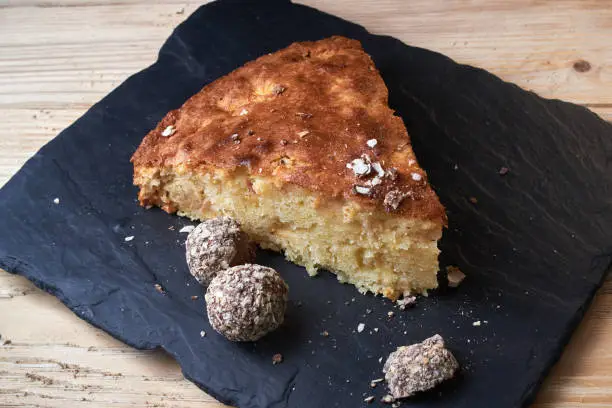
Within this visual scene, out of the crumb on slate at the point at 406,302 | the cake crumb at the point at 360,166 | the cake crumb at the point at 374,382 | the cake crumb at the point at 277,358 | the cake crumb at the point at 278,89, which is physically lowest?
the cake crumb at the point at 277,358

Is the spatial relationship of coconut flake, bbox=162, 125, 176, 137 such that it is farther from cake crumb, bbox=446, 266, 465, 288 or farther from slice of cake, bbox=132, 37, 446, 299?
cake crumb, bbox=446, 266, 465, 288

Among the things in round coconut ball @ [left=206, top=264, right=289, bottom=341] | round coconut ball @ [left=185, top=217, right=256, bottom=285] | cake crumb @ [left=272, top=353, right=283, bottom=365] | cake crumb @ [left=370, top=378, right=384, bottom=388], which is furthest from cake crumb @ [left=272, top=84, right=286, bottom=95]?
cake crumb @ [left=370, top=378, right=384, bottom=388]

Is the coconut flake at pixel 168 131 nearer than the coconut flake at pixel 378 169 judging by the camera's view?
No

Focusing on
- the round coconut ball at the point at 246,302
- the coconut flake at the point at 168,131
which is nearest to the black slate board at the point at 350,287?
the round coconut ball at the point at 246,302

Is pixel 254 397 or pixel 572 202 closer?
pixel 254 397

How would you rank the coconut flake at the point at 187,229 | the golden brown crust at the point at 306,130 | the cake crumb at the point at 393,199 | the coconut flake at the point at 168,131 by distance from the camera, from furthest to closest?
the coconut flake at the point at 168,131, the coconut flake at the point at 187,229, the golden brown crust at the point at 306,130, the cake crumb at the point at 393,199

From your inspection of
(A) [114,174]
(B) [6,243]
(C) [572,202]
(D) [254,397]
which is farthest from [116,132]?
(C) [572,202]

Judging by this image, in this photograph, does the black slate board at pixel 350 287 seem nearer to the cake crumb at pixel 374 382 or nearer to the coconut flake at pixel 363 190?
the cake crumb at pixel 374 382

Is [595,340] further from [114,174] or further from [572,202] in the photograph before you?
[114,174]
